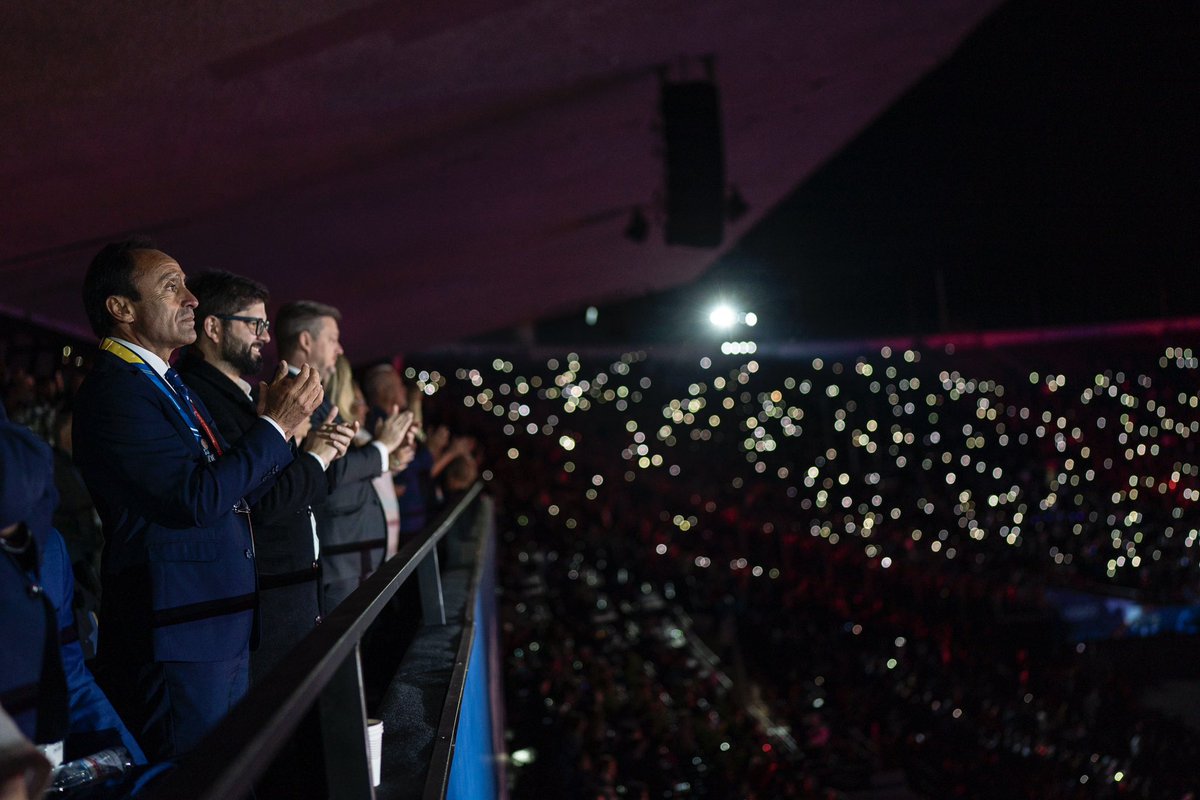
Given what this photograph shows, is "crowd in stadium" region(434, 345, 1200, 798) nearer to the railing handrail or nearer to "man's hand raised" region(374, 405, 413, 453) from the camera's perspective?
"man's hand raised" region(374, 405, 413, 453)

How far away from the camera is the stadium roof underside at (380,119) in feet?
8.96

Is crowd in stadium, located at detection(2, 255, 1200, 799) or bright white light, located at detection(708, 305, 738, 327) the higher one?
bright white light, located at detection(708, 305, 738, 327)

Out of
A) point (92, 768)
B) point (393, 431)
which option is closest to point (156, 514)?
point (92, 768)

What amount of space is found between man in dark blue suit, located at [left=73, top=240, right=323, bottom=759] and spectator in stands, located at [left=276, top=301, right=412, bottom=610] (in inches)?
29.9

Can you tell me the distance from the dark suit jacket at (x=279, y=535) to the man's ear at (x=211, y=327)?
0.18ft

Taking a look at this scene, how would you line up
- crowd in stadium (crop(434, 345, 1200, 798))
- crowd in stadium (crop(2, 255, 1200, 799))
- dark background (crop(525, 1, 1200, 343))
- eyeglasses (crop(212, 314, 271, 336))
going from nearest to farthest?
eyeglasses (crop(212, 314, 271, 336)) → crowd in stadium (crop(2, 255, 1200, 799)) → crowd in stadium (crop(434, 345, 1200, 798)) → dark background (crop(525, 1, 1200, 343))

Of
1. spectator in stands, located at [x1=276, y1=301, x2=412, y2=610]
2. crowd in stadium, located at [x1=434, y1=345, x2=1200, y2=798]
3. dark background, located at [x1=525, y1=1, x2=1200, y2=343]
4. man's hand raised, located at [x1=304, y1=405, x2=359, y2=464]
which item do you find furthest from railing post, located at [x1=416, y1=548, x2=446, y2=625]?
dark background, located at [x1=525, y1=1, x2=1200, y2=343]

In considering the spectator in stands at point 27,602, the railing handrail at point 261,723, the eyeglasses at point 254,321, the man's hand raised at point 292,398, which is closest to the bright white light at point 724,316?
the eyeglasses at point 254,321

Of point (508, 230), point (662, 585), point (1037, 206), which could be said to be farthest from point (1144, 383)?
point (508, 230)

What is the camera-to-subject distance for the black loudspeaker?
16.6 ft

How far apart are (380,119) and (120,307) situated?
8.06ft

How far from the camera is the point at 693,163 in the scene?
536 cm

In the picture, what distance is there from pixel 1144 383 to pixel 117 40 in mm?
17995

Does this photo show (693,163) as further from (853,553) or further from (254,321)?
(853,553)
